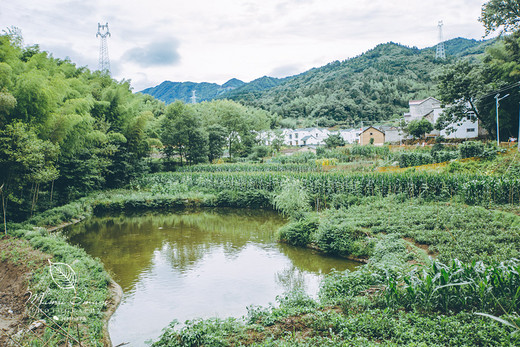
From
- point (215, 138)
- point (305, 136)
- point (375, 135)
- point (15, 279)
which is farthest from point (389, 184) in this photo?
point (305, 136)

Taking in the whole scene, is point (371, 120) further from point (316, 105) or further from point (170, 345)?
point (170, 345)

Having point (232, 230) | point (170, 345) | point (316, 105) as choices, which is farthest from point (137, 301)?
point (316, 105)

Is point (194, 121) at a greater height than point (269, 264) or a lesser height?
greater

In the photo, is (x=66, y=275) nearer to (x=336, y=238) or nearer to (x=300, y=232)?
(x=336, y=238)

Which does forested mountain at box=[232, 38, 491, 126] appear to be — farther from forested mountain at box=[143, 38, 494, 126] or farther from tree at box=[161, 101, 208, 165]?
tree at box=[161, 101, 208, 165]

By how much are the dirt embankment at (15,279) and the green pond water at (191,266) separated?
1802mm

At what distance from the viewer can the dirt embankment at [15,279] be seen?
6312 mm

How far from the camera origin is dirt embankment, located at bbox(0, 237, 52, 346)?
6312mm

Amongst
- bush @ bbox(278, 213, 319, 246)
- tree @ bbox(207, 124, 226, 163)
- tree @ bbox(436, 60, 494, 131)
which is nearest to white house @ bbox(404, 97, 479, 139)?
tree @ bbox(436, 60, 494, 131)

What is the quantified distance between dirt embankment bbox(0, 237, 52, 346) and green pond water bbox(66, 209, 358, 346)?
1.80 metres

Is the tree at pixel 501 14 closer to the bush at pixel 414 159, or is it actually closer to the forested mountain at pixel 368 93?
the bush at pixel 414 159


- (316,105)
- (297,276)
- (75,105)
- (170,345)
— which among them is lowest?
(297,276)

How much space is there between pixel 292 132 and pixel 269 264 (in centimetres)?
6133

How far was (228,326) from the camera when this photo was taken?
5.66 m
